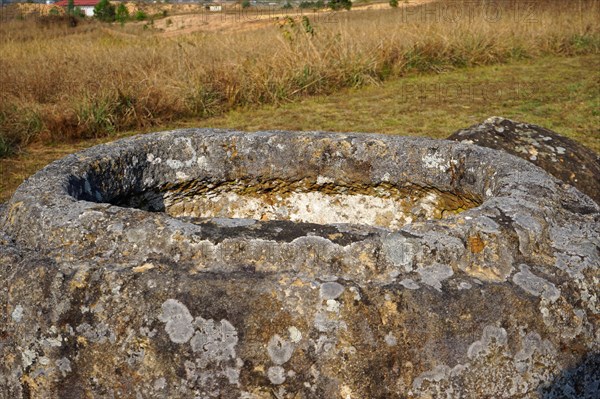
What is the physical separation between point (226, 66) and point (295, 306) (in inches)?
303

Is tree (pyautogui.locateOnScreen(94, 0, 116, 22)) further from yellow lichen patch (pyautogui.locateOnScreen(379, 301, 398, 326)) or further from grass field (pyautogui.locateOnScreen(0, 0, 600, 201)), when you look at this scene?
yellow lichen patch (pyautogui.locateOnScreen(379, 301, 398, 326))

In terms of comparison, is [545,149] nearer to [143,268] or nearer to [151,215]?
[151,215]

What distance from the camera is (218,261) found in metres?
1.64

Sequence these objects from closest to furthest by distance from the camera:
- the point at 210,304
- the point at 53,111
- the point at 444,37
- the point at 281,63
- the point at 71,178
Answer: the point at 210,304, the point at 71,178, the point at 53,111, the point at 281,63, the point at 444,37

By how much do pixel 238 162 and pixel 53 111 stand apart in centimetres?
508

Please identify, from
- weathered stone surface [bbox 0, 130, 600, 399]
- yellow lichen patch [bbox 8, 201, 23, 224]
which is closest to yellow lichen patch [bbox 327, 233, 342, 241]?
weathered stone surface [bbox 0, 130, 600, 399]

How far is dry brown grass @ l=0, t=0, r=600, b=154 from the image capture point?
24.1ft

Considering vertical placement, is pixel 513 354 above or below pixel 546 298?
below

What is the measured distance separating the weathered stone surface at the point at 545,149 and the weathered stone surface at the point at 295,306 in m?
1.81

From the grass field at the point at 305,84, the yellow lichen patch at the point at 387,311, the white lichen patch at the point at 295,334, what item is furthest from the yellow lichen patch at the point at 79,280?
the grass field at the point at 305,84

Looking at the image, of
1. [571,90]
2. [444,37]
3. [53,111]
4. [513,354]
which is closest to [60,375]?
[513,354]

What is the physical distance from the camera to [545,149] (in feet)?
12.4

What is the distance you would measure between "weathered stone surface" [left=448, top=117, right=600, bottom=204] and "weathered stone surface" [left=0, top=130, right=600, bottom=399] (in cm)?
181

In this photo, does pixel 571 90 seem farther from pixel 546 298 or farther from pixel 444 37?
pixel 546 298
